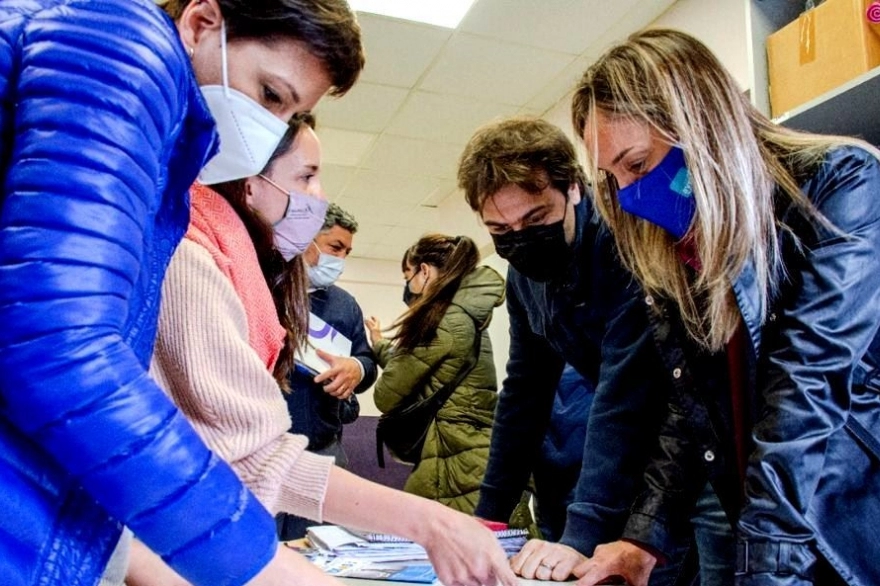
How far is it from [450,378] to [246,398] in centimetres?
152

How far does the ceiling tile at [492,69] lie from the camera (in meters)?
3.23

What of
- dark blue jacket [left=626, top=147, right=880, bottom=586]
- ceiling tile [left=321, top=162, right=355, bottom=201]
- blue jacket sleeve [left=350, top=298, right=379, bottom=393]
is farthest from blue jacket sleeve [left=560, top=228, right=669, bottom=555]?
ceiling tile [left=321, top=162, right=355, bottom=201]

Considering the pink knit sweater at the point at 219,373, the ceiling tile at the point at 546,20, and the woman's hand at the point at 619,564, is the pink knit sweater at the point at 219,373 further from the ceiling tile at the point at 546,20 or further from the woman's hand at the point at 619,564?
the ceiling tile at the point at 546,20

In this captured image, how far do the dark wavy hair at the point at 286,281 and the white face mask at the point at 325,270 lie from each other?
90 centimetres

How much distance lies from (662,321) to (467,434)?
4.07 ft

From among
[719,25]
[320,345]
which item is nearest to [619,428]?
[320,345]

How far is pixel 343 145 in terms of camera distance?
14.5 feet

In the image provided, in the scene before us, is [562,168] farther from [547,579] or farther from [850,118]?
[547,579]

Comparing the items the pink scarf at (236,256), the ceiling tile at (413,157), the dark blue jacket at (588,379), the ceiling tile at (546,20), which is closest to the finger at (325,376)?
the dark blue jacket at (588,379)

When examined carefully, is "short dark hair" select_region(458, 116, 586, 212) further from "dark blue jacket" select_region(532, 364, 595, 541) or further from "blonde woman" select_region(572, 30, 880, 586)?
"dark blue jacket" select_region(532, 364, 595, 541)

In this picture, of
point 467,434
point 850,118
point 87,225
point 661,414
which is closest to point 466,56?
point 467,434

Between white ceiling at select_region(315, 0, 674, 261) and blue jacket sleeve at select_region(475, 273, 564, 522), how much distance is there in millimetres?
1578

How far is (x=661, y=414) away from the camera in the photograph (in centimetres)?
125

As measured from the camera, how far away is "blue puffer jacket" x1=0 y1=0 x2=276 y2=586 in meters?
0.40
